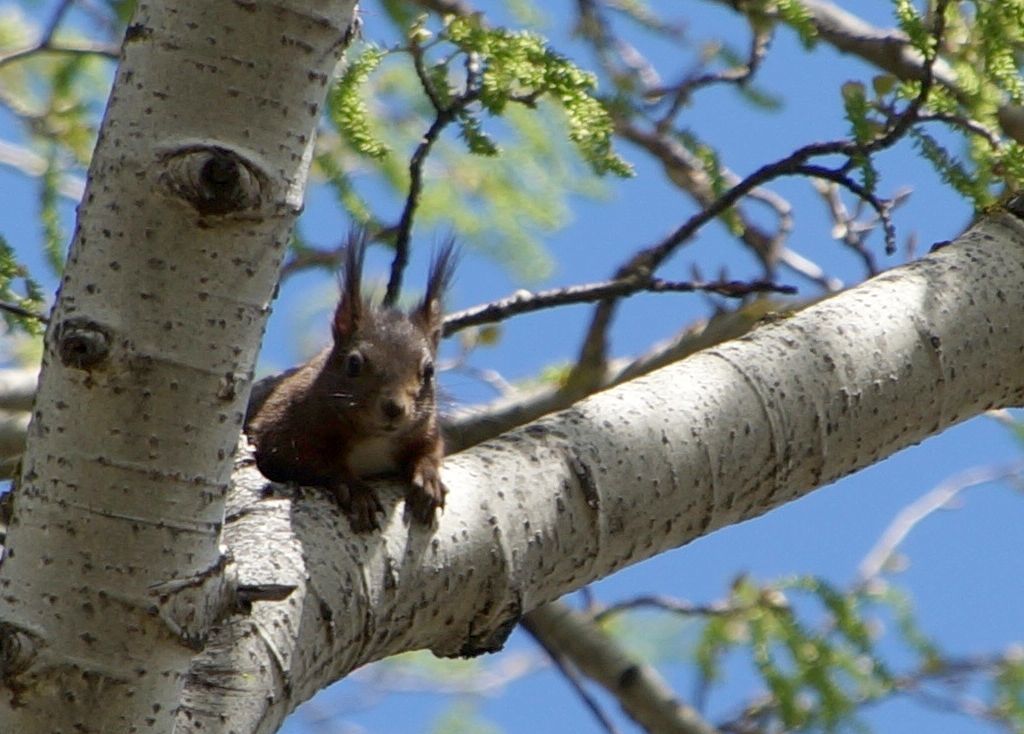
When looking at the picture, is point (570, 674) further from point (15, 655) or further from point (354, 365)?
point (15, 655)

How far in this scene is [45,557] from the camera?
1.52 meters

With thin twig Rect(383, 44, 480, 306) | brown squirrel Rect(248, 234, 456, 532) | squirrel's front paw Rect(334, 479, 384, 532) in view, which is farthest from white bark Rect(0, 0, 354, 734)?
brown squirrel Rect(248, 234, 456, 532)

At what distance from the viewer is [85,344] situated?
1.49 m

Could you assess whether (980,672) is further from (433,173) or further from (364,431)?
(433,173)

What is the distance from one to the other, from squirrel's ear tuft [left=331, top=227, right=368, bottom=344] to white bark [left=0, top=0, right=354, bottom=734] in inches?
52.2

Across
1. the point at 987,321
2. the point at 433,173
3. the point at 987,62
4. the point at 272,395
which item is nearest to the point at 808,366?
the point at 987,321

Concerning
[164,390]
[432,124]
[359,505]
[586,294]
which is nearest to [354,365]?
[586,294]

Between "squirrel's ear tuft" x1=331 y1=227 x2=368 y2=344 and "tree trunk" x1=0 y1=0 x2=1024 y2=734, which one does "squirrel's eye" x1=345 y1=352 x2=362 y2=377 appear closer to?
"squirrel's ear tuft" x1=331 y1=227 x2=368 y2=344

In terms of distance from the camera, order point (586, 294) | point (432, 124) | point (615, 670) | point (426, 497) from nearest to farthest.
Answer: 1. point (426, 497)
2. point (432, 124)
3. point (586, 294)
4. point (615, 670)

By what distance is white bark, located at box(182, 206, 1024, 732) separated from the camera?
6.48ft

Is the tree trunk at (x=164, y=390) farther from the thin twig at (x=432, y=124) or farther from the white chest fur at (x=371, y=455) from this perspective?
the white chest fur at (x=371, y=455)

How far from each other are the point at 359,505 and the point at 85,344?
29.3 inches

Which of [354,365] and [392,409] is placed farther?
[354,365]

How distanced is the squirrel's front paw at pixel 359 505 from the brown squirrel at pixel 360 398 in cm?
58
